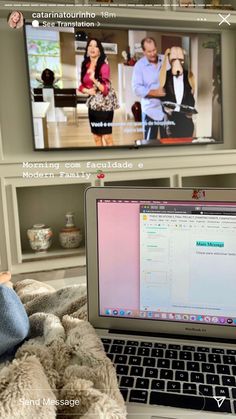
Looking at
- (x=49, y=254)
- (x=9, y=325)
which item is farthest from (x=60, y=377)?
(x=49, y=254)

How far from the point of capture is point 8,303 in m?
0.52

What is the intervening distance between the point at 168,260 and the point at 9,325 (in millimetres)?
240

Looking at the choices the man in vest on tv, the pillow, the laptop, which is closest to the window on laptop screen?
the laptop

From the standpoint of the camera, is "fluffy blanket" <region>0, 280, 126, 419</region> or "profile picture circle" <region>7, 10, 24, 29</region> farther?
"profile picture circle" <region>7, 10, 24, 29</region>

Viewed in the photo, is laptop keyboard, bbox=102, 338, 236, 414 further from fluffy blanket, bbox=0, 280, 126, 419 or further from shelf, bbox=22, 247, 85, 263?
shelf, bbox=22, 247, 85, 263

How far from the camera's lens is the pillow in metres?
0.51

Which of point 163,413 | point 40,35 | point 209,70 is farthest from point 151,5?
point 163,413

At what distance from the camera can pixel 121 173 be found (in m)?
2.37

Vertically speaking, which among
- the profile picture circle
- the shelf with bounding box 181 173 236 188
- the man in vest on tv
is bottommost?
the shelf with bounding box 181 173 236 188

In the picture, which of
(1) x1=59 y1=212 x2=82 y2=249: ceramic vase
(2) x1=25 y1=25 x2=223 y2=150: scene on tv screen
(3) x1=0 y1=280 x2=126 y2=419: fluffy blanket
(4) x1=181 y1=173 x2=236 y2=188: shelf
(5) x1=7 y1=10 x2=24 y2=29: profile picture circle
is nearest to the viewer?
(3) x1=0 y1=280 x2=126 y2=419: fluffy blanket

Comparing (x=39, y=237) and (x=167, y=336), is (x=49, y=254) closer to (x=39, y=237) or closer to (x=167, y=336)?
(x=39, y=237)

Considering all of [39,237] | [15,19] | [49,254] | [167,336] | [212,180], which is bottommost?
[49,254]

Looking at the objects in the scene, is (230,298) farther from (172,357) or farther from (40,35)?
(40,35)

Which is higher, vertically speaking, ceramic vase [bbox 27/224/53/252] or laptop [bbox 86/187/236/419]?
laptop [bbox 86/187/236/419]
